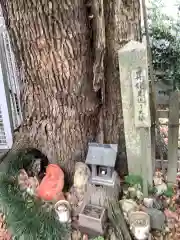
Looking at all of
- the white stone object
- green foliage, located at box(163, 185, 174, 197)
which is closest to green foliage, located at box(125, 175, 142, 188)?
green foliage, located at box(163, 185, 174, 197)

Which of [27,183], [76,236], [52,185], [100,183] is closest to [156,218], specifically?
[100,183]

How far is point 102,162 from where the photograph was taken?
2.48 meters

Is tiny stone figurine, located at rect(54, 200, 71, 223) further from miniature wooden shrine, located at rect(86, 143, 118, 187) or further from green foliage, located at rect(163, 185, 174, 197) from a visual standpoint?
green foliage, located at rect(163, 185, 174, 197)

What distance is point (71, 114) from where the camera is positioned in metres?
2.63

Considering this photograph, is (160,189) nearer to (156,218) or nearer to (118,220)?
(156,218)

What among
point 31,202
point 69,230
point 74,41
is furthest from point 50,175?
point 74,41

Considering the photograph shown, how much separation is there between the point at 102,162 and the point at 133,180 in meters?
0.44

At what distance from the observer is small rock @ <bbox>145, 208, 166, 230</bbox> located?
2465 mm

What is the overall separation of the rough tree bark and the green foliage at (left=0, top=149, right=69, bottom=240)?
454mm

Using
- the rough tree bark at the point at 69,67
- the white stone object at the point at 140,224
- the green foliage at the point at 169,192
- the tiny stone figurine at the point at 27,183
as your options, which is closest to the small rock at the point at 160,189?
the green foliage at the point at 169,192

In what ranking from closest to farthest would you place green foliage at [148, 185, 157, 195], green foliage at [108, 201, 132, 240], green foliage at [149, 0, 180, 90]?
green foliage at [108, 201, 132, 240] < green foliage at [148, 185, 157, 195] < green foliage at [149, 0, 180, 90]

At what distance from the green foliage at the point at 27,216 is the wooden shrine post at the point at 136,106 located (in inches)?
32.5

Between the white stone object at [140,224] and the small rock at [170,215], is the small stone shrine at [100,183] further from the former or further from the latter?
the small rock at [170,215]

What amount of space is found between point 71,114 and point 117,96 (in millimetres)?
440
